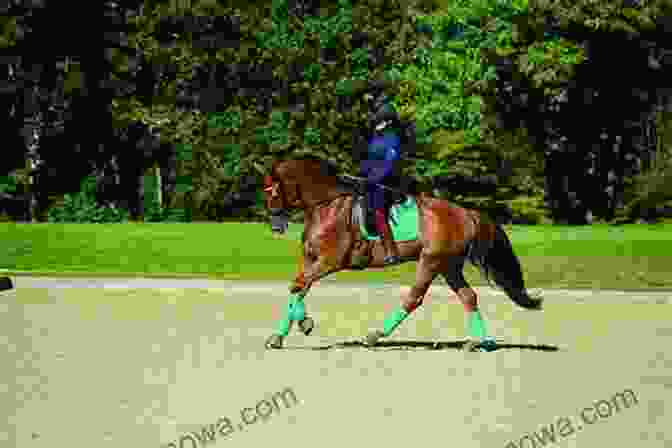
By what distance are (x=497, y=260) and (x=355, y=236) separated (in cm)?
171

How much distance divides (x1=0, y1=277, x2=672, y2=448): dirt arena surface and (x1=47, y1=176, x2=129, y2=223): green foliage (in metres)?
30.3

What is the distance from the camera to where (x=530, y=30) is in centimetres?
5800

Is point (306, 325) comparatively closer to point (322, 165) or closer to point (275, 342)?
point (275, 342)

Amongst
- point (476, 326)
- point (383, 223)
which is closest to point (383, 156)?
point (383, 223)

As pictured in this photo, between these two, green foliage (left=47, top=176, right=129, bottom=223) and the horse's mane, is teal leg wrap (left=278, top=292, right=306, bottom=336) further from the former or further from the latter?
green foliage (left=47, top=176, right=129, bottom=223)

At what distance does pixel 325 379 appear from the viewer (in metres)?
11.9

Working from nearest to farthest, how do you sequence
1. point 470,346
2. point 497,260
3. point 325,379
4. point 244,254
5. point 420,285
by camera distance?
point 325,379 < point 470,346 < point 420,285 < point 497,260 < point 244,254

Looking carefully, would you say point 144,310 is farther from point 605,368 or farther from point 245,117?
point 245,117

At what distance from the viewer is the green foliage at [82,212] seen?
51719mm

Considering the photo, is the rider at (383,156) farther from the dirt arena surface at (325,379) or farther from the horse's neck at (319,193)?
the dirt arena surface at (325,379)

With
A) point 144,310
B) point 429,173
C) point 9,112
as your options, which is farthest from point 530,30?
point 144,310

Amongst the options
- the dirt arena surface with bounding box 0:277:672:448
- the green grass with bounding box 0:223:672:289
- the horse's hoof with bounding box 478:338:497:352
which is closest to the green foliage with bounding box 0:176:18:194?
the green grass with bounding box 0:223:672:289

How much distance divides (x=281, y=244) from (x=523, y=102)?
26454 millimetres

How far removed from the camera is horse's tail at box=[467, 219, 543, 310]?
49.6 ft
